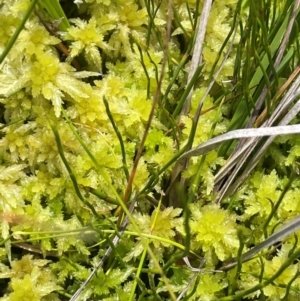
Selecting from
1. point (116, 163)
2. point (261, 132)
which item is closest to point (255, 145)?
point (261, 132)

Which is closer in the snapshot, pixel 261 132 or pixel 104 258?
pixel 261 132

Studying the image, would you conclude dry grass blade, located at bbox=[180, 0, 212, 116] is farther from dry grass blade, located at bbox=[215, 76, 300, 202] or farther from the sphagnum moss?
dry grass blade, located at bbox=[215, 76, 300, 202]

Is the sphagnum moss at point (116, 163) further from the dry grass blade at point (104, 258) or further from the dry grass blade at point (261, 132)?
the dry grass blade at point (261, 132)

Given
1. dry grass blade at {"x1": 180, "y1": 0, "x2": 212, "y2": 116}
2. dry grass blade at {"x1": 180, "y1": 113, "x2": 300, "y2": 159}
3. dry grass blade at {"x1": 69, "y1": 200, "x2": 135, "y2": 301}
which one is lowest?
dry grass blade at {"x1": 69, "y1": 200, "x2": 135, "y2": 301}

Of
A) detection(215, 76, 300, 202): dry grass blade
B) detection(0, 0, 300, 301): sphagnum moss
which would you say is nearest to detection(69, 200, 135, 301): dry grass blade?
detection(0, 0, 300, 301): sphagnum moss

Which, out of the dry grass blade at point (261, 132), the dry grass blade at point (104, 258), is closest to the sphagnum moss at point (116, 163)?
the dry grass blade at point (104, 258)

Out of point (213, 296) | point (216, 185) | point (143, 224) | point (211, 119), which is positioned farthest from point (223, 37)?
point (213, 296)

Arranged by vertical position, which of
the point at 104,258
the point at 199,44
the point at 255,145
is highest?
the point at 199,44

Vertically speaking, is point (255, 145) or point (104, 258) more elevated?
point (255, 145)

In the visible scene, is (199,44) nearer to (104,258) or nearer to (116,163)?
(116,163)

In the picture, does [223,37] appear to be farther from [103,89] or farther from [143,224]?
[143,224]

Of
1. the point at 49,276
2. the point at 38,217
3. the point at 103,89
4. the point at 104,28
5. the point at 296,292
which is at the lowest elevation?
the point at 296,292
